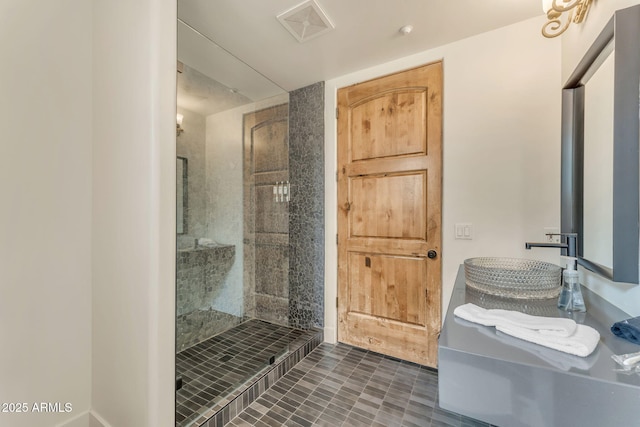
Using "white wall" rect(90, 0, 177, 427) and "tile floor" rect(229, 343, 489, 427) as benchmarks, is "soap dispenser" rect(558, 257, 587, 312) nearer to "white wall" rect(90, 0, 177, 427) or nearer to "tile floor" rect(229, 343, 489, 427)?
"tile floor" rect(229, 343, 489, 427)

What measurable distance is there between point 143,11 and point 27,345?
1.71 meters

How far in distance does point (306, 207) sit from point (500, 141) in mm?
1654

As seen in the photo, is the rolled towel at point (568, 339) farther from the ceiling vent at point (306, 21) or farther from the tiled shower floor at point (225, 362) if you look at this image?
the ceiling vent at point (306, 21)

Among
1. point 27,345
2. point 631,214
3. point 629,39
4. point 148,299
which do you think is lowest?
point 27,345

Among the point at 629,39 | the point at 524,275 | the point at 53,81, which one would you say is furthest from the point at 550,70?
the point at 53,81

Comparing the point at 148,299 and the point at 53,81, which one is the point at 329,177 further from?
the point at 53,81

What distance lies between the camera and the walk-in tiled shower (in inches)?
77.9

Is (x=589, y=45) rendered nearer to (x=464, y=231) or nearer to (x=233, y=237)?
(x=464, y=231)

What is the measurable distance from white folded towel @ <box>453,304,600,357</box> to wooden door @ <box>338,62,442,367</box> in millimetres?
1296

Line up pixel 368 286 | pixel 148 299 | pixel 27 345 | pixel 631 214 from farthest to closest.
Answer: pixel 368 286 < pixel 27 345 < pixel 148 299 < pixel 631 214

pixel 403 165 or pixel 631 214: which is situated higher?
pixel 403 165

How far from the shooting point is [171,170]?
1254 millimetres

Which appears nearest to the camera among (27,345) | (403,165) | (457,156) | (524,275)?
(524,275)

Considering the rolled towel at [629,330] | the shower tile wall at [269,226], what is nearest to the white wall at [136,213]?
the shower tile wall at [269,226]
